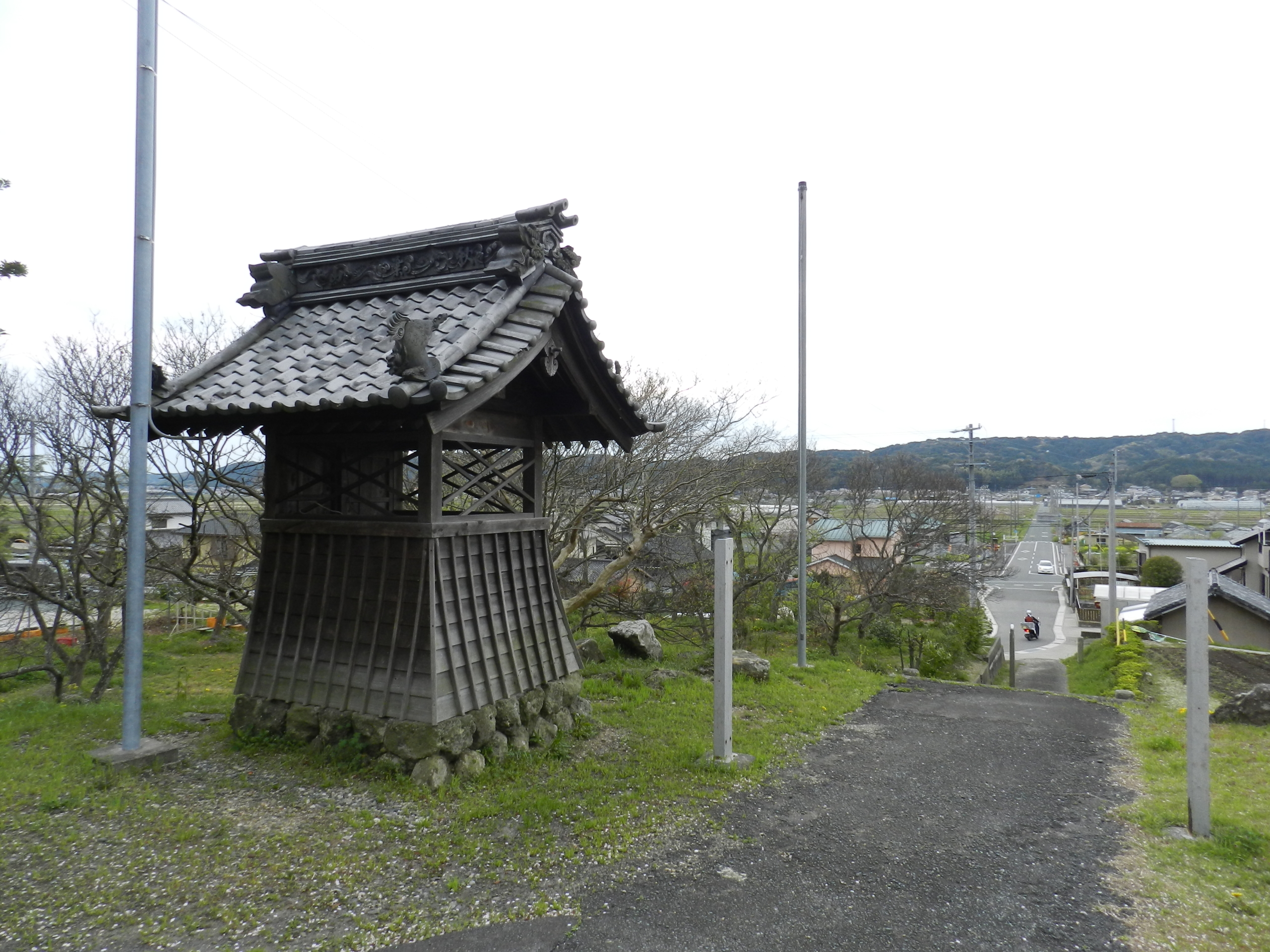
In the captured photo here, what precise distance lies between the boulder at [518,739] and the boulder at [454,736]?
1.61 feet

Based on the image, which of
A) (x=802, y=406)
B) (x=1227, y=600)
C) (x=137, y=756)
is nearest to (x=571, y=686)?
(x=137, y=756)

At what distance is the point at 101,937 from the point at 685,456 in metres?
11.4

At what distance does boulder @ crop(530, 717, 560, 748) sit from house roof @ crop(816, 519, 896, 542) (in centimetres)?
1893

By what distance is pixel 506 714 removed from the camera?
6.10 meters

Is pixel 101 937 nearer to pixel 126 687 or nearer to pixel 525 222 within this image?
pixel 126 687

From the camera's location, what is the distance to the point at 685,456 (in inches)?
547

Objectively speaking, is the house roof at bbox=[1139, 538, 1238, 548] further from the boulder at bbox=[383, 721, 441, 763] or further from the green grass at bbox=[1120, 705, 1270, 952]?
the boulder at bbox=[383, 721, 441, 763]

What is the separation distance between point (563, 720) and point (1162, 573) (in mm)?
39999

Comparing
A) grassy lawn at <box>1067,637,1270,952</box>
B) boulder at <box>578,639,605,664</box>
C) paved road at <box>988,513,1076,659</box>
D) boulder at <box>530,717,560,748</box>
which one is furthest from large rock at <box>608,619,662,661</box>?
paved road at <box>988,513,1076,659</box>

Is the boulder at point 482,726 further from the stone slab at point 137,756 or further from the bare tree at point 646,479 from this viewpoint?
the bare tree at point 646,479

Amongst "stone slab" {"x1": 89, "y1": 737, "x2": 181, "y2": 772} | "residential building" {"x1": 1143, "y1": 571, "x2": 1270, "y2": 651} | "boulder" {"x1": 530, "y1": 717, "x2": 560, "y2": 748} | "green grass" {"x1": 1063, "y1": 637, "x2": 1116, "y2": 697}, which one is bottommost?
"green grass" {"x1": 1063, "y1": 637, "x2": 1116, "y2": 697}

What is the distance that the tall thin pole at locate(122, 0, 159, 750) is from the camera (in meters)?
5.37

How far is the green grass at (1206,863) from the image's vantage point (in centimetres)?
379

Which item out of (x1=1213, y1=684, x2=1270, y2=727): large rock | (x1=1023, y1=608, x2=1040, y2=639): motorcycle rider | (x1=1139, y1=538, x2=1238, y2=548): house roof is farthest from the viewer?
(x1=1139, y1=538, x2=1238, y2=548): house roof
